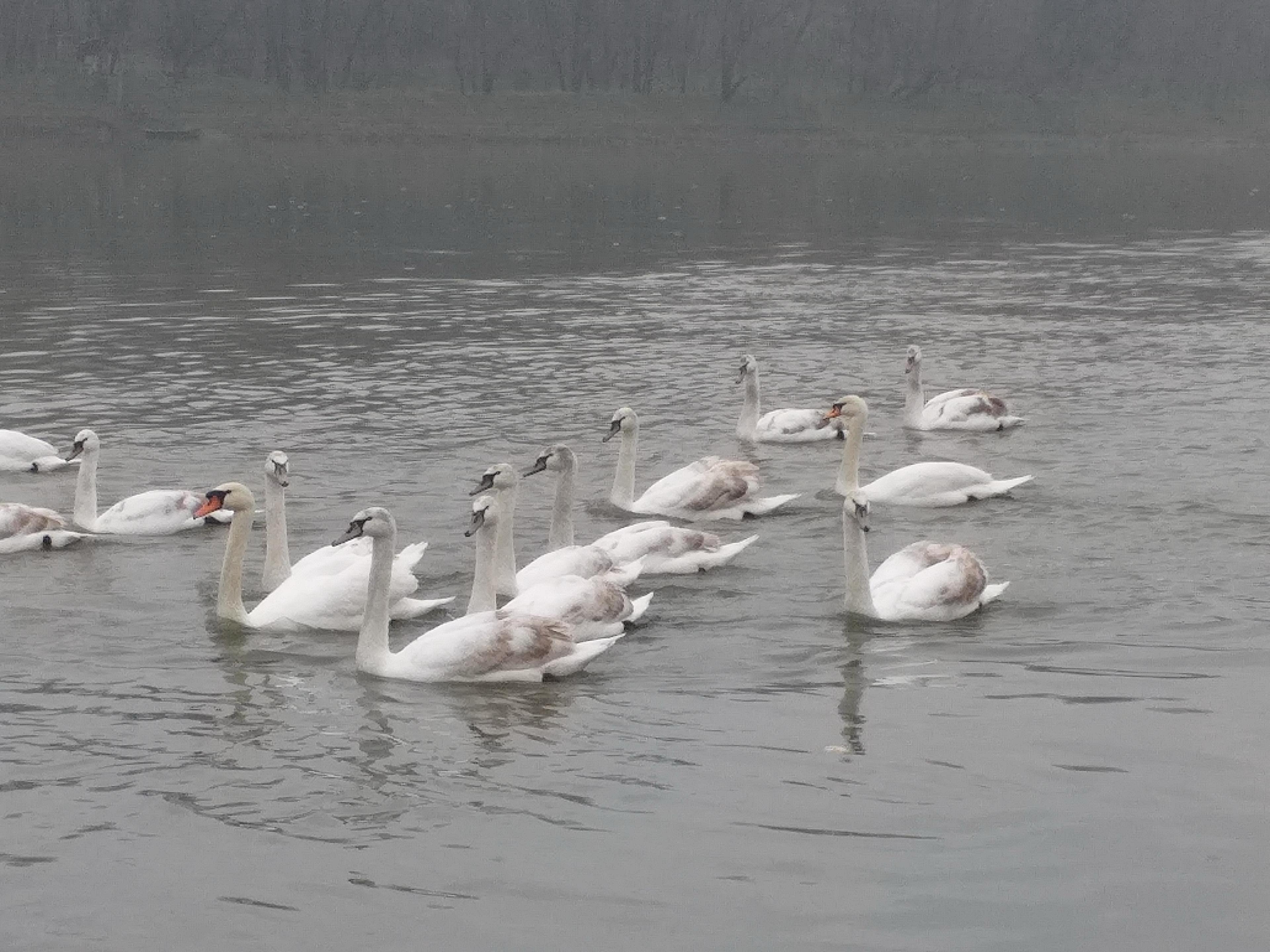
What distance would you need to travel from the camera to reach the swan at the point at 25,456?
59.5 ft

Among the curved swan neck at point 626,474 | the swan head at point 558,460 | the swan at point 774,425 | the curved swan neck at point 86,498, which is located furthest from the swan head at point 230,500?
the swan at point 774,425

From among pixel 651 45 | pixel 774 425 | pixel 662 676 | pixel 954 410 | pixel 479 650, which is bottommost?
pixel 662 676

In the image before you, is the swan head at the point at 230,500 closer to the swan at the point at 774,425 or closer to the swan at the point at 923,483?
the swan at the point at 923,483

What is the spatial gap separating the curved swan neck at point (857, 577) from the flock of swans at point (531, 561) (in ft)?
0.04

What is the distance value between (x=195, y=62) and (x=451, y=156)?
28649mm

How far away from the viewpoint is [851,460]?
56.3 feet

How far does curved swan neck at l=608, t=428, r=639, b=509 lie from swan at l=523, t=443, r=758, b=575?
1.72m

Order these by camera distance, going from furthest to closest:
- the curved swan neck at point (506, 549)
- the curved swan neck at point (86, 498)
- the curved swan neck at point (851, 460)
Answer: the curved swan neck at point (851, 460) < the curved swan neck at point (86, 498) < the curved swan neck at point (506, 549)

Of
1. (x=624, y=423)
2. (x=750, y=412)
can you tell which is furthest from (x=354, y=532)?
(x=750, y=412)

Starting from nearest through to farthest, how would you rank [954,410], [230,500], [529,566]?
[230,500] → [529,566] → [954,410]

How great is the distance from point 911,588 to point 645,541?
211 cm

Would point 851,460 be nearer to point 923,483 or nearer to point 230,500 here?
point 923,483

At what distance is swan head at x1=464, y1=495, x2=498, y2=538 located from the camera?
1276 cm

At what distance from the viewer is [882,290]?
115 feet
